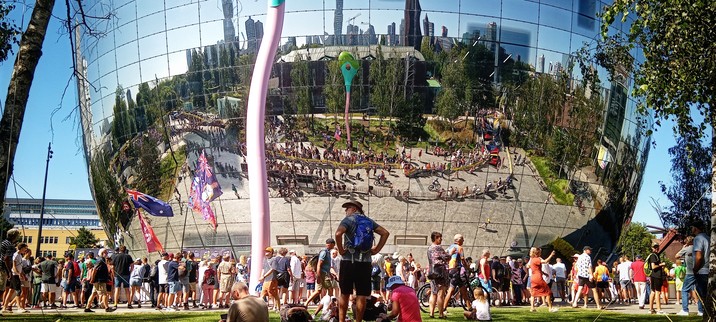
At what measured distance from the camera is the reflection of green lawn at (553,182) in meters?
28.8

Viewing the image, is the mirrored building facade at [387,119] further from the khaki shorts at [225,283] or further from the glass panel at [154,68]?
the khaki shorts at [225,283]

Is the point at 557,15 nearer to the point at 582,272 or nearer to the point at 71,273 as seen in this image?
the point at 582,272

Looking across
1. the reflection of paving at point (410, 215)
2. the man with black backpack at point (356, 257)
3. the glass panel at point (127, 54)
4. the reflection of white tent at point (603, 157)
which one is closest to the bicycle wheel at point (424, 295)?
the reflection of paving at point (410, 215)

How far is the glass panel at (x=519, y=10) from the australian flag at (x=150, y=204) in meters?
13.1

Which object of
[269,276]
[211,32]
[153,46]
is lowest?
[269,276]

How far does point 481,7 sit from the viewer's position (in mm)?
28672

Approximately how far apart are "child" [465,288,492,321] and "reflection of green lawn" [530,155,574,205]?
15350mm

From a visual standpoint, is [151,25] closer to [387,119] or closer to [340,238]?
[387,119]

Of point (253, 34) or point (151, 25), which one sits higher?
point (151, 25)

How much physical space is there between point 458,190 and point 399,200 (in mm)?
1943

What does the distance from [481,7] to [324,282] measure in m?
15.7

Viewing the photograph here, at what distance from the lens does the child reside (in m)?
13.6

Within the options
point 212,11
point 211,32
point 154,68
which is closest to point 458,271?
point 211,32

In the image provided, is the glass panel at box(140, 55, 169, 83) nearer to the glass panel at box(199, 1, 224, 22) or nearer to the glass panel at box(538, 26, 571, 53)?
the glass panel at box(199, 1, 224, 22)
